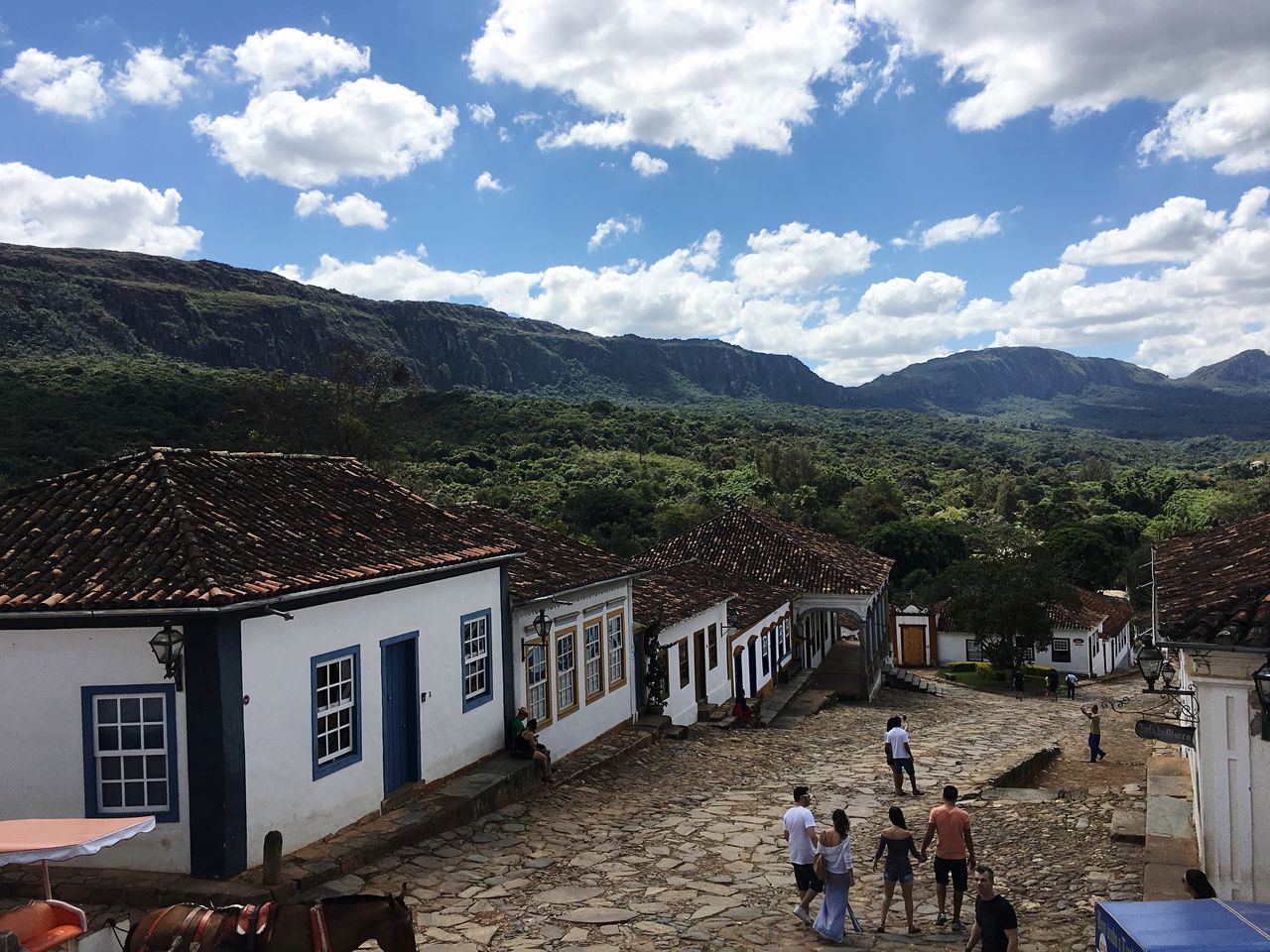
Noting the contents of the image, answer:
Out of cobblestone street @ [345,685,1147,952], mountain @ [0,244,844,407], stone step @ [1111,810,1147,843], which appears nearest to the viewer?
cobblestone street @ [345,685,1147,952]

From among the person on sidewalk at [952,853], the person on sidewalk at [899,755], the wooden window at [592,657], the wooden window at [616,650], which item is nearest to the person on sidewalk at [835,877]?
the person on sidewalk at [952,853]

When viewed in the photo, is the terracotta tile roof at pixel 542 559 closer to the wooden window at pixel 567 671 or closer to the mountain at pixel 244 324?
the wooden window at pixel 567 671

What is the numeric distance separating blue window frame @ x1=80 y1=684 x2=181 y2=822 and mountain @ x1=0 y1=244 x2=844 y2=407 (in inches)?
1326

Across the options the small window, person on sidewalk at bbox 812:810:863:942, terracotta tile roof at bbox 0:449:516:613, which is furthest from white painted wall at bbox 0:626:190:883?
the small window

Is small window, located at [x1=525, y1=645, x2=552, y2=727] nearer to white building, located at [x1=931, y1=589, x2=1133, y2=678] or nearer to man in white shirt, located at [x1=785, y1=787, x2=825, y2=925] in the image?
man in white shirt, located at [x1=785, y1=787, x2=825, y2=925]

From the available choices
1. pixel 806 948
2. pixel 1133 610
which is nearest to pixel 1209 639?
pixel 806 948

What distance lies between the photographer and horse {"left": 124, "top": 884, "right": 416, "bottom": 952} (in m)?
6.12

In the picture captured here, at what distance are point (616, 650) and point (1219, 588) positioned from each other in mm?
10837

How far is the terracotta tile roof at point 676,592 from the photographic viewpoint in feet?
65.6

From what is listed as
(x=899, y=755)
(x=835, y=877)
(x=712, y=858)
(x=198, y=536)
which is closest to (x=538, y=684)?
(x=712, y=858)

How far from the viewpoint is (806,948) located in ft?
26.3

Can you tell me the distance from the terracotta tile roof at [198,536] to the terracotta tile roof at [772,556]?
53.4 ft

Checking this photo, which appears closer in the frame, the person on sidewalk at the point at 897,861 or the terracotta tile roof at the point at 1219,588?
the terracotta tile roof at the point at 1219,588

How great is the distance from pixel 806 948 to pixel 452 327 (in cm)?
16822
